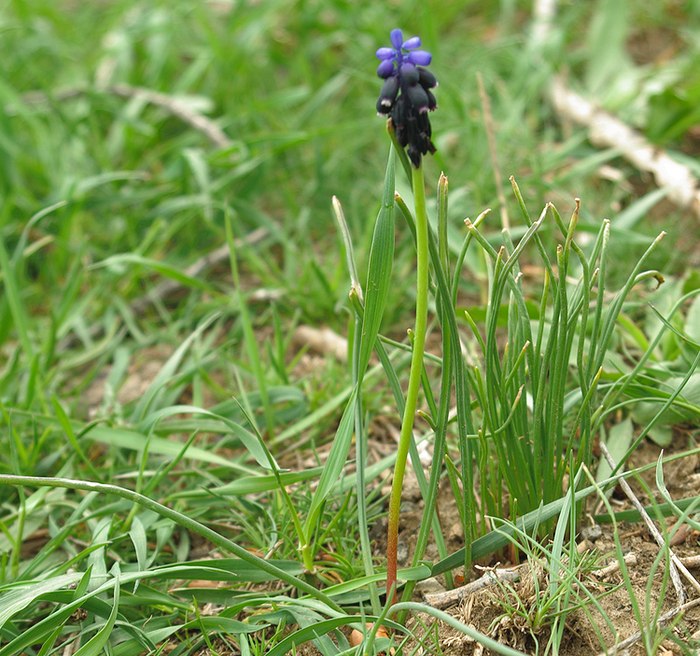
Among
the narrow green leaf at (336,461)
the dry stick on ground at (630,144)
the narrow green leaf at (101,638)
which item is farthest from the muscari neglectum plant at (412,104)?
the dry stick on ground at (630,144)

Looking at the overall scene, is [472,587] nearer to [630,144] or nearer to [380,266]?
[380,266]

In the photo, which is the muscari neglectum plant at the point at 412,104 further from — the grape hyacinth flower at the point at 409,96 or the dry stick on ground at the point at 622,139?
the dry stick on ground at the point at 622,139

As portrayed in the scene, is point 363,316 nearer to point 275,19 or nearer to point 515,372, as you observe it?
point 515,372

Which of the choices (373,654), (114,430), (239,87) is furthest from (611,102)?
(373,654)

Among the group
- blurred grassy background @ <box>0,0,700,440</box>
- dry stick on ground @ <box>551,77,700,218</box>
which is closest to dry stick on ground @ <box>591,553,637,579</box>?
blurred grassy background @ <box>0,0,700,440</box>

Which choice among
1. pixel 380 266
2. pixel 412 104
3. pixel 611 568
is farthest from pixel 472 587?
pixel 412 104

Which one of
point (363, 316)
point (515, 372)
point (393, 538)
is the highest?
point (363, 316)

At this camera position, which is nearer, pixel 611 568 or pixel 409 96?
pixel 409 96
